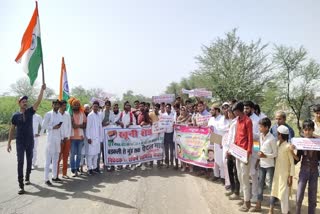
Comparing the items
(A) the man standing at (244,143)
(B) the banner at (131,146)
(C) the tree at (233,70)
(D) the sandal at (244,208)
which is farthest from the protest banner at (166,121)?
(C) the tree at (233,70)

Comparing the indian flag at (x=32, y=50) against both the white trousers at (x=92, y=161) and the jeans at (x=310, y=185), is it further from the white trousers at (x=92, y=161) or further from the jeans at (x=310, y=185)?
the jeans at (x=310, y=185)

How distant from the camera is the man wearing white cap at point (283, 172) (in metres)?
5.01

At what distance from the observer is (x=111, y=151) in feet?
29.1

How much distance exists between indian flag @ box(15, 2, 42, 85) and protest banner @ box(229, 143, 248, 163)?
528cm

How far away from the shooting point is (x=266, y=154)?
5305 millimetres

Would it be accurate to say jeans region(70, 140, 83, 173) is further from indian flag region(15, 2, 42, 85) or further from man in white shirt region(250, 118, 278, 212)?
man in white shirt region(250, 118, 278, 212)

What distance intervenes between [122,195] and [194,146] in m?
2.90

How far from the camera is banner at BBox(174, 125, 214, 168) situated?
8159 mm

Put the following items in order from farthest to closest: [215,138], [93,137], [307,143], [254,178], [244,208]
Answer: [93,137] < [215,138] < [254,178] < [244,208] < [307,143]

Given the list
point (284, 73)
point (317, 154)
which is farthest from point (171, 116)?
point (284, 73)

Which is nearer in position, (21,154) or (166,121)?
(21,154)

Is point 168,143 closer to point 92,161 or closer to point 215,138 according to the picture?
point 215,138

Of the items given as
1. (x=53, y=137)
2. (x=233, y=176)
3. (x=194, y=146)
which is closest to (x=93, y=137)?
(x=53, y=137)

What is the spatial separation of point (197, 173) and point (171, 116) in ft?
6.39
